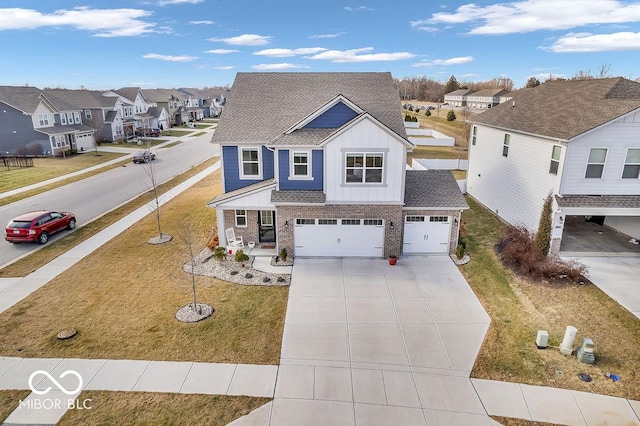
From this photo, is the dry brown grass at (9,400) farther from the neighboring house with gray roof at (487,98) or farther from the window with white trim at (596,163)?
the neighboring house with gray roof at (487,98)

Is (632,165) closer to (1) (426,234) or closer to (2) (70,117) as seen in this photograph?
(1) (426,234)

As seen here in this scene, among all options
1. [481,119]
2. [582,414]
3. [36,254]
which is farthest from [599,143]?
[36,254]

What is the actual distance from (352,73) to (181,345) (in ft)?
59.8

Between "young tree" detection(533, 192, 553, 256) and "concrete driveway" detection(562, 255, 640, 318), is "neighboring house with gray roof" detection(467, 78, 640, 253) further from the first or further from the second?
"concrete driveway" detection(562, 255, 640, 318)

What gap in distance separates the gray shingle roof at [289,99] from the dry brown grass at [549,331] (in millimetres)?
8737

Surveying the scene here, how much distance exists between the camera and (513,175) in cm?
2248

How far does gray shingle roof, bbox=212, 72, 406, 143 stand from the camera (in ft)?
65.0

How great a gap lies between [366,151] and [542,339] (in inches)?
392

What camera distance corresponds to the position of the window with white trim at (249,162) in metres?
19.9

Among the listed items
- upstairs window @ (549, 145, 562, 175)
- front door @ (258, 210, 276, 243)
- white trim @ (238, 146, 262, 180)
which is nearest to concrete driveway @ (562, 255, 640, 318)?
upstairs window @ (549, 145, 562, 175)

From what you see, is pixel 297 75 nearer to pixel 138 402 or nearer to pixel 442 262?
pixel 442 262

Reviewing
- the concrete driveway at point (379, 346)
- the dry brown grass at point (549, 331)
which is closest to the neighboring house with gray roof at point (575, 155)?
the dry brown grass at point (549, 331)

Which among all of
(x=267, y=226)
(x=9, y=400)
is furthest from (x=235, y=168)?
(x=9, y=400)

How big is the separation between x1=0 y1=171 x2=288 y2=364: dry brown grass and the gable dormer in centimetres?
812
